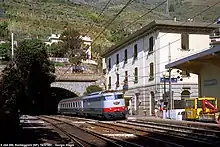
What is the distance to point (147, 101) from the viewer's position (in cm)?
4881

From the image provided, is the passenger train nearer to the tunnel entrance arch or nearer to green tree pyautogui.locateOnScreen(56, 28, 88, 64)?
the tunnel entrance arch

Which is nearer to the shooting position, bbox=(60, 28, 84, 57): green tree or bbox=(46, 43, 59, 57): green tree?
bbox=(60, 28, 84, 57): green tree

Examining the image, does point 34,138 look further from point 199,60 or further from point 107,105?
point 199,60

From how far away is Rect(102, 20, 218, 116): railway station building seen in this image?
45.9m

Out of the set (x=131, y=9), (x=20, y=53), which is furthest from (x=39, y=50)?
(x=131, y=9)

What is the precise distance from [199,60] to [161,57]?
953cm

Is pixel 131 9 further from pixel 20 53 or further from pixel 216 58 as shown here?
pixel 216 58

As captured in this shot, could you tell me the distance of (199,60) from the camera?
36656 mm

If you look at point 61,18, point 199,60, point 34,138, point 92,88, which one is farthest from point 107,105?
point 61,18

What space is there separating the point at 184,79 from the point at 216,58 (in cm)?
1195

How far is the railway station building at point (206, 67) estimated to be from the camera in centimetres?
3449

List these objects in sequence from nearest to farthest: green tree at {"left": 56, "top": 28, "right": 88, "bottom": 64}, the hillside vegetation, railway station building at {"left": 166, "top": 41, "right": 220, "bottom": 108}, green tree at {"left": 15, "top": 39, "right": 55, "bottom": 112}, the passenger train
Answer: railway station building at {"left": 166, "top": 41, "right": 220, "bottom": 108} → the passenger train → green tree at {"left": 15, "top": 39, "right": 55, "bottom": 112} → green tree at {"left": 56, "top": 28, "right": 88, "bottom": 64} → the hillside vegetation

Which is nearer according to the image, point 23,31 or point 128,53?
point 128,53

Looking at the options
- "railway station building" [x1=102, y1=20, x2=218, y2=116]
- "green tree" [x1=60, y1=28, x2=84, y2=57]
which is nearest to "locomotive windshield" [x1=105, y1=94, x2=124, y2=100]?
"railway station building" [x1=102, y1=20, x2=218, y2=116]
